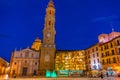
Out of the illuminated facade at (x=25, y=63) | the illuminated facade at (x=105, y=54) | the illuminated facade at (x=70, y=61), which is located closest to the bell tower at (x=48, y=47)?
the illuminated facade at (x=25, y=63)

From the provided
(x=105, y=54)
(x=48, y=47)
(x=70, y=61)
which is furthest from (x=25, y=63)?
(x=105, y=54)

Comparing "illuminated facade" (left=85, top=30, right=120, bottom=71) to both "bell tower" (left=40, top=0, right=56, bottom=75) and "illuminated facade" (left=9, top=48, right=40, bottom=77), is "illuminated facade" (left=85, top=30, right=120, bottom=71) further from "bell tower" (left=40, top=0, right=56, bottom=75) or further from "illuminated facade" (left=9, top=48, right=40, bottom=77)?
"illuminated facade" (left=9, top=48, right=40, bottom=77)

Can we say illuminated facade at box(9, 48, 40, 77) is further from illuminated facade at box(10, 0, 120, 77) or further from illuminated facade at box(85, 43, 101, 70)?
illuminated facade at box(85, 43, 101, 70)

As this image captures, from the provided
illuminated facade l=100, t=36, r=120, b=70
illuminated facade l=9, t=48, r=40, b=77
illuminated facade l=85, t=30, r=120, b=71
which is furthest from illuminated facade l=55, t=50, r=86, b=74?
illuminated facade l=100, t=36, r=120, b=70

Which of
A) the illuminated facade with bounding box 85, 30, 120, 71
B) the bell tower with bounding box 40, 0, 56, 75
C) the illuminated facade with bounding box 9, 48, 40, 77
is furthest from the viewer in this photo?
the illuminated facade with bounding box 9, 48, 40, 77

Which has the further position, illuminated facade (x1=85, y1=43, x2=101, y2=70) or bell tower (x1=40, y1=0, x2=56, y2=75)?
bell tower (x1=40, y1=0, x2=56, y2=75)

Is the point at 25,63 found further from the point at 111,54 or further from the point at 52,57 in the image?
the point at 111,54

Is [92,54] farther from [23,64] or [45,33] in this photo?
[23,64]

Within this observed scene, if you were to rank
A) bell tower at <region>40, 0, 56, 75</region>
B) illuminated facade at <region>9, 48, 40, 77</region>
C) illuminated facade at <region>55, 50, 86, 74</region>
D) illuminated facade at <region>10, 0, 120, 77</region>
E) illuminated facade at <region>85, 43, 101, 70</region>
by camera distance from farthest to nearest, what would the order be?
illuminated facade at <region>55, 50, 86, 74</region>, illuminated facade at <region>9, 48, 40, 77</region>, bell tower at <region>40, 0, 56, 75</region>, illuminated facade at <region>85, 43, 101, 70</region>, illuminated facade at <region>10, 0, 120, 77</region>

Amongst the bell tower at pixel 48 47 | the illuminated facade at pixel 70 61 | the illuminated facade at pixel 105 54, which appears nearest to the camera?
the illuminated facade at pixel 105 54

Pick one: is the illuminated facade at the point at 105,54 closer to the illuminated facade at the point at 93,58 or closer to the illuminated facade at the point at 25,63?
the illuminated facade at the point at 93,58

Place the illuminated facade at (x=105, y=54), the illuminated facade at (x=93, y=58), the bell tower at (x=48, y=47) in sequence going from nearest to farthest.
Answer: the illuminated facade at (x=105, y=54) → the illuminated facade at (x=93, y=58) → the bell tower at (x=48, y=47)

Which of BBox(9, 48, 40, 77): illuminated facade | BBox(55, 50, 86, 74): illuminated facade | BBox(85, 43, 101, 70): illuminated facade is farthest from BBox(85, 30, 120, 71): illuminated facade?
BBox(9, 48, 40, 77): illuminated facade

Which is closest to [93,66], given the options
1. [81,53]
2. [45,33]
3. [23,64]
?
[81,53]
